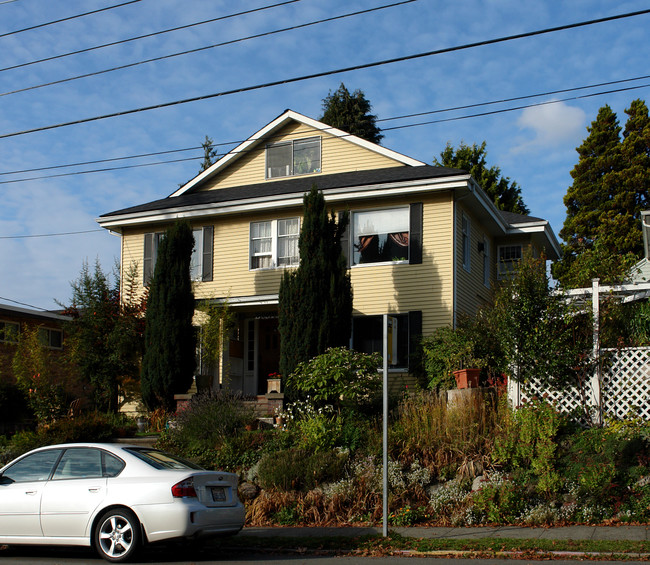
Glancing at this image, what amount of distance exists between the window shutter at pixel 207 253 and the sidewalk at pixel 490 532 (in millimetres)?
11013

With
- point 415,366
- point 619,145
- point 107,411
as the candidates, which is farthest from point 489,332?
point 619,145

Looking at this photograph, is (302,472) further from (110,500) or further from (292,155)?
(292,155)

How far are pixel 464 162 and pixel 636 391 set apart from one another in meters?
23.3

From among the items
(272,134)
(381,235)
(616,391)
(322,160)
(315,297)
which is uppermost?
(272,134)

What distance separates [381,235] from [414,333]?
105 inches

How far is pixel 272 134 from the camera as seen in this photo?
Result: 2220cm

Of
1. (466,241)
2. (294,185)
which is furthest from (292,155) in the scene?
(466,241)

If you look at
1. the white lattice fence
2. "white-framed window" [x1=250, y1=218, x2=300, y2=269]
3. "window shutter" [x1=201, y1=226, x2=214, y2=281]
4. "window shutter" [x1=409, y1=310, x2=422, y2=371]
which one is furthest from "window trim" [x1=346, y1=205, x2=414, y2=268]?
the white lattice fence

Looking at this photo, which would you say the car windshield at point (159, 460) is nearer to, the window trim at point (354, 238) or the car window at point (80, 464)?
the car window at point (80, 464)

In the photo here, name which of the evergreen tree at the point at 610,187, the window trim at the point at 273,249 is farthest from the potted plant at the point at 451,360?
the evergreen tree at the point at 610,187

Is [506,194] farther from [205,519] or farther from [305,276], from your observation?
[205,519]

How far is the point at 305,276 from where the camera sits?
16719 mm

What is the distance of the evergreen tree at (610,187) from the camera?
1187 inches

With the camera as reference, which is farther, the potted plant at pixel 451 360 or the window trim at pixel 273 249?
the window trim at pixel 273 249
